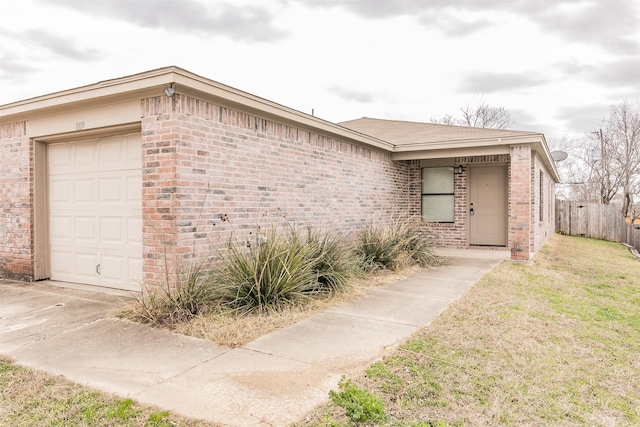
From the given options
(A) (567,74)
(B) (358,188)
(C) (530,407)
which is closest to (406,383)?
(C) (530,407)

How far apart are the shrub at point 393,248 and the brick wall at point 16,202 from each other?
17.9ft

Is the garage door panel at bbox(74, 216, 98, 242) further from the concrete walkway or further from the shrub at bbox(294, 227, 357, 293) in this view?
the shrub at bbox(294, 227, 357, 293)

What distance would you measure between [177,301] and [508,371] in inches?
128

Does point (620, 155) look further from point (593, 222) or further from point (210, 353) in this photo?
point (210, 353)

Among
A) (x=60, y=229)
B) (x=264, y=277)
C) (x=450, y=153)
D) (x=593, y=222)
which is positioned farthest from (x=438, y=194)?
(x=593, y=222)

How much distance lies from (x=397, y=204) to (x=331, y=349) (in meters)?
7.68

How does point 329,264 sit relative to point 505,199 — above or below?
below

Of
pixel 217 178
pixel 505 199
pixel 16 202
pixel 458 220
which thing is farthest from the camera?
pixel 458 220

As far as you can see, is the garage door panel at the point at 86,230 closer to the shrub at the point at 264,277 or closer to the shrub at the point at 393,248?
the shrub at the point at 264,277

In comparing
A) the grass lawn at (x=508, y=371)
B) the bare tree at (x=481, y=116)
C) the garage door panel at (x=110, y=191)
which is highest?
the bare tree at (x=481, y=116)

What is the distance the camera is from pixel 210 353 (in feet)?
11.2

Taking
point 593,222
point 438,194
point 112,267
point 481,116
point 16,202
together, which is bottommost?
point 112,267

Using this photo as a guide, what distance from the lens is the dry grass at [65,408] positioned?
2324 mm

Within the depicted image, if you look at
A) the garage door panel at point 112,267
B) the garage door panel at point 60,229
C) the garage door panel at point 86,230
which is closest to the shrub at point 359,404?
the garage door panel at point 112,267
